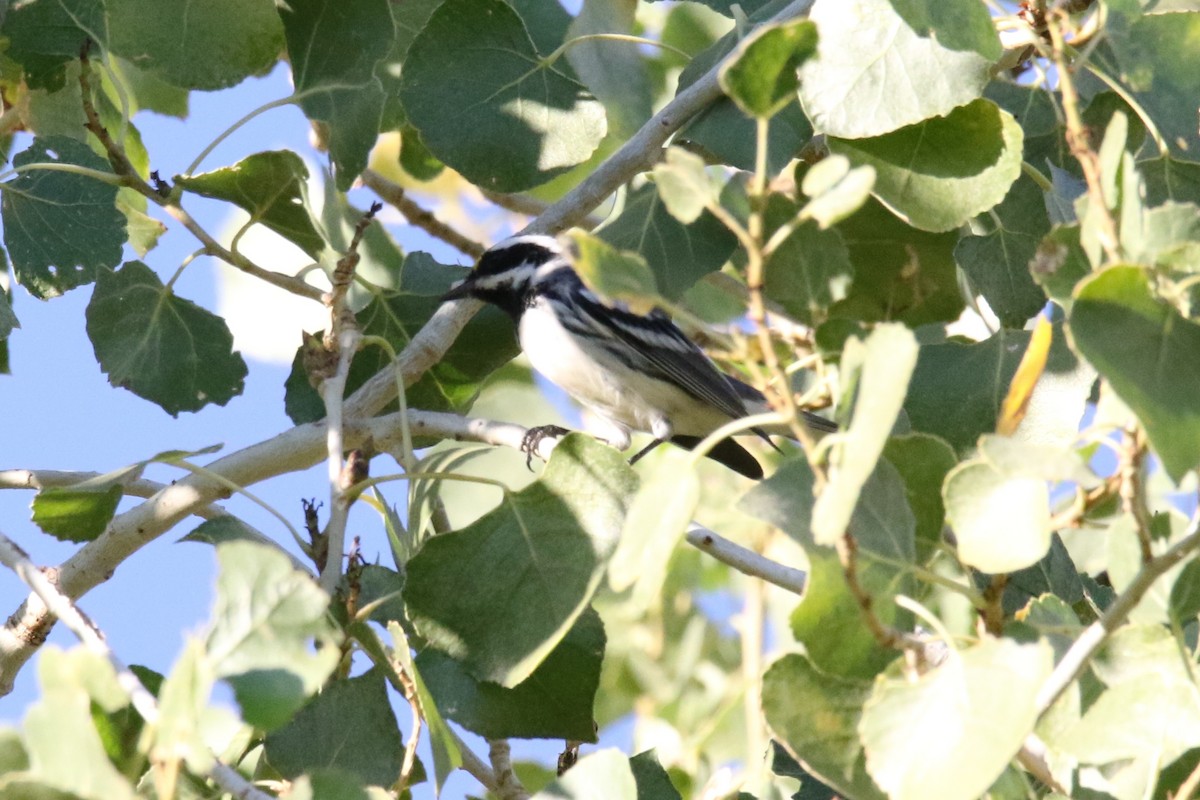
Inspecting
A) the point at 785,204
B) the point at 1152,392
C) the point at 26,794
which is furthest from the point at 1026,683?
the point at 785,204

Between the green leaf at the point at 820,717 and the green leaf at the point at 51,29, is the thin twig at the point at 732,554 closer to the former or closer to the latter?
the green leaf at the point at 820,717

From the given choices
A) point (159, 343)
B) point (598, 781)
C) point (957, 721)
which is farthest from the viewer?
point (159, 343)

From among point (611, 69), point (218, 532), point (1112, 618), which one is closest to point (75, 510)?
point (218, 532)

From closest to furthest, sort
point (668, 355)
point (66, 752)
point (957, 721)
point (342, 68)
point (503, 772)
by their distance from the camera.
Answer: point (66, 752) < point (957, 721) < point (503, 772) < point (342, 68) < point (668, 355)

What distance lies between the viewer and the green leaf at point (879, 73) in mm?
2088

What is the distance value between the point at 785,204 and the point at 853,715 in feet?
3.49

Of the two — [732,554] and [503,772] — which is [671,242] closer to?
[732,554]

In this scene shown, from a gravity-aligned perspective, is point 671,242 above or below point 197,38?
below

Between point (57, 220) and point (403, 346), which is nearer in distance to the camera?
point (57, 220)

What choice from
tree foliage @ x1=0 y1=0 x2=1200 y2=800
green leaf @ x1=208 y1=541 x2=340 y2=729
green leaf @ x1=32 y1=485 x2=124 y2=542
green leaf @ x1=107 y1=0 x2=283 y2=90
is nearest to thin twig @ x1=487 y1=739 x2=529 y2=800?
tree foliage @ x1=0 y1=0 x2=1200 y2=800

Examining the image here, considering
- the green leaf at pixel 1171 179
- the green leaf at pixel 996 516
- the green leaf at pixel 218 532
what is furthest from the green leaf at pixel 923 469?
the green leaf at pixel 218 532

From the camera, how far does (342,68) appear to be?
112 inches

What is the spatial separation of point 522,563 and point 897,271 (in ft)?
3.68

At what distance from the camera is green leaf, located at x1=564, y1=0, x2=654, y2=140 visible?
301 cm
